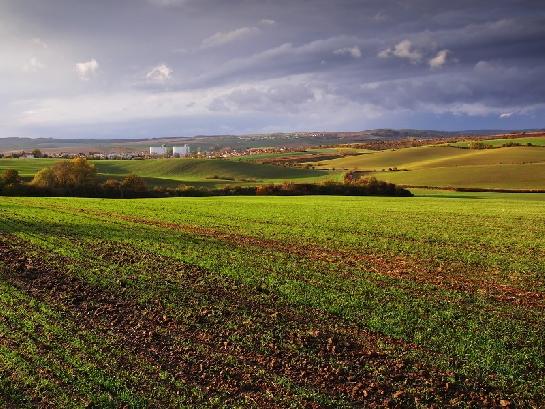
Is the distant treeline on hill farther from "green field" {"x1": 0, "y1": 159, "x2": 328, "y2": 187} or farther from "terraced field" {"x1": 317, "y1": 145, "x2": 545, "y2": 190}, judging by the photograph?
"green field" {"x1": 0, "y1": 159, "x2": 328, "y2": 187}

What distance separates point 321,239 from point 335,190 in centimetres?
5130

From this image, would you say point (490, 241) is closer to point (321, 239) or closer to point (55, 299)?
point (321, 239)

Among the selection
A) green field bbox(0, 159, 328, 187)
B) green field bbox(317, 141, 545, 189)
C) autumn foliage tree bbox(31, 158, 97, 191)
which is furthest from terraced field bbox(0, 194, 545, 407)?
green field bbox(0, 159, 328, 187)

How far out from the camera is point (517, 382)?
1038 cm

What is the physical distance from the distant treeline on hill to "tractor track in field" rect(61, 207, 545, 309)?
47.4 metres

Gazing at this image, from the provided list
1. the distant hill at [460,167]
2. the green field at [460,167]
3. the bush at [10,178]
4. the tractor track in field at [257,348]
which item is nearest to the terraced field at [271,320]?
the tractor track in field at [257,348]

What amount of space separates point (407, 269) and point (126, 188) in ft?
197

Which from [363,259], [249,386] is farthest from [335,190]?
[249,386]

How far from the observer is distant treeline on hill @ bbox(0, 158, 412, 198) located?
227ft

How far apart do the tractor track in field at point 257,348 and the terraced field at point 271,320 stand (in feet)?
0.16

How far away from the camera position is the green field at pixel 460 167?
88.9m

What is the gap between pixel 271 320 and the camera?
1389cm

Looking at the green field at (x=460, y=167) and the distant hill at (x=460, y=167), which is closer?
the distant hill at (x=460, y=167)

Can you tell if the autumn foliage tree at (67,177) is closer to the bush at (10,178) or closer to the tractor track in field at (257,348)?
the bush at (10,178)
